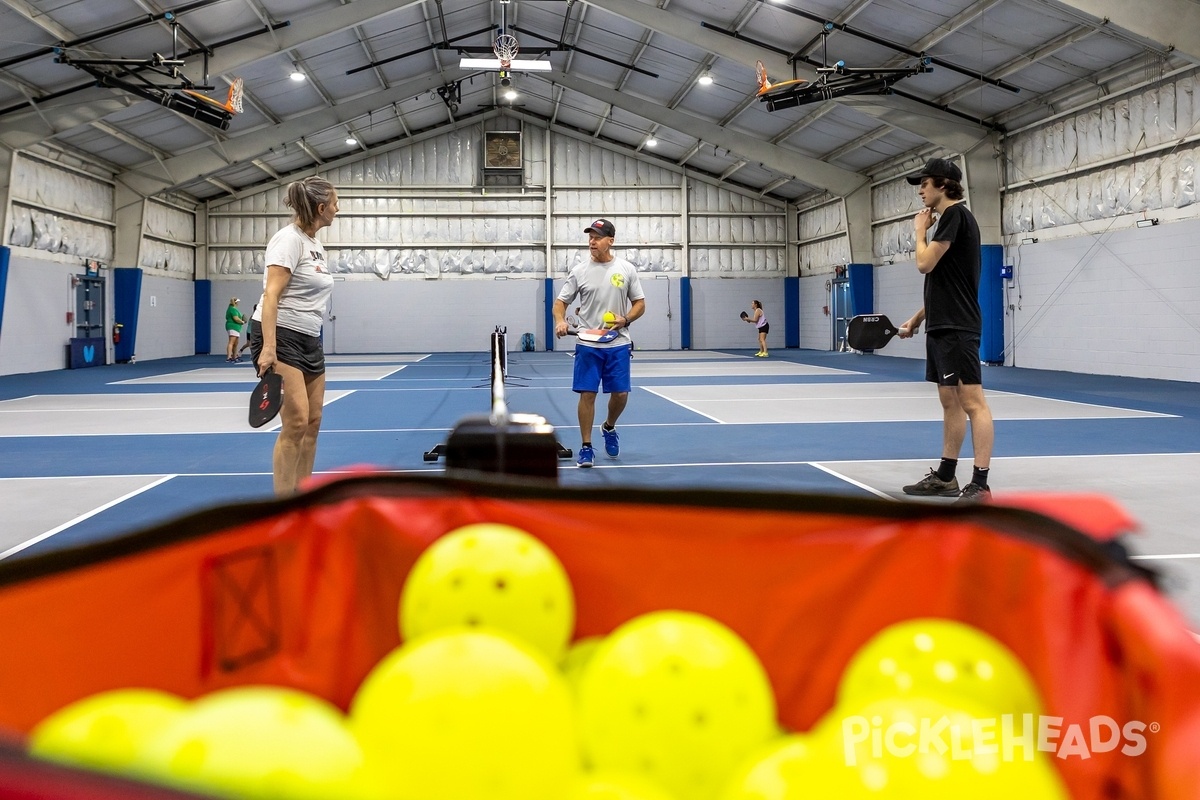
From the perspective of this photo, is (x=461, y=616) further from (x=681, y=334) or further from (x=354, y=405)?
(x=681, y=334)

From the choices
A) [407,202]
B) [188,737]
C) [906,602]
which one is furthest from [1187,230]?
[407,202]

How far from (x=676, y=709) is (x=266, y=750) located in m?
0.69

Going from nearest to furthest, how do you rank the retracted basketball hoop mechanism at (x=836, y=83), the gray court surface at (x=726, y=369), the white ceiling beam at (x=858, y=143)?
the retracted basketball hoop mechanism at (x=836, y=83), the gray court surface at (x=726, y=369), the white ceiling beam at (x=858, y=143)

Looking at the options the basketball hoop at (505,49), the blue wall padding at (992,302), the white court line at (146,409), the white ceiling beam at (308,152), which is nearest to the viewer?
the white court line at (146,409)

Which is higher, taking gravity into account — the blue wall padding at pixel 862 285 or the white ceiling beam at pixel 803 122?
the white ceiling beam at pixel 803 122

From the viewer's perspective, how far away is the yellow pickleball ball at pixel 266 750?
971 millimetres

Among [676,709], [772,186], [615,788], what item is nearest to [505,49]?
[772,186]

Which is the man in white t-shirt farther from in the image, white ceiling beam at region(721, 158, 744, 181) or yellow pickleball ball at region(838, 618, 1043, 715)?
white ceiling beam at region(721, 158, 744, 181)

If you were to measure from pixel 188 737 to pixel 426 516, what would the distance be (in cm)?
86

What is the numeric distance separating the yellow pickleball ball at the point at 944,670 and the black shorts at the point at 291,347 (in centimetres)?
378

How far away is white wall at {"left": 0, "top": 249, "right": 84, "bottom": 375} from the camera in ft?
62.5

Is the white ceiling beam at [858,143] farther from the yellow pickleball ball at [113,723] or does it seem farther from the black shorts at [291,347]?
the yellow pickleball ball at [113,723]

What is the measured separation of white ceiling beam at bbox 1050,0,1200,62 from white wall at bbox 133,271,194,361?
24.0 metres

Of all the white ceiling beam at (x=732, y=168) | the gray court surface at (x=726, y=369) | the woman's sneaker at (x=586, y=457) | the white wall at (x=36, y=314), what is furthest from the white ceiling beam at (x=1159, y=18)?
the white wall at (x=36, y=314)
